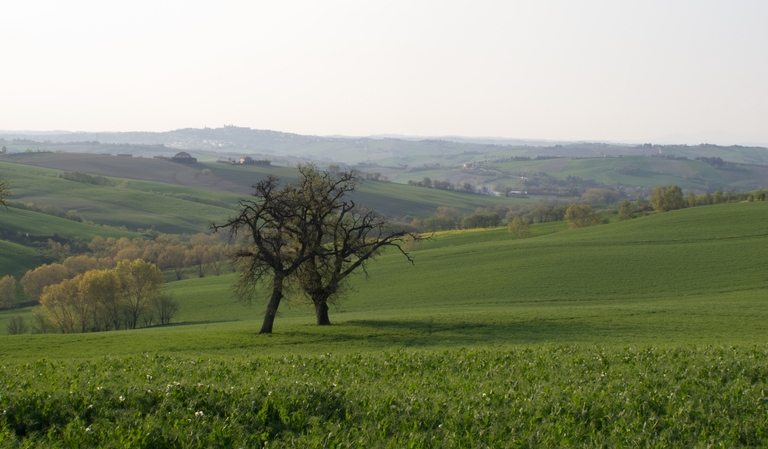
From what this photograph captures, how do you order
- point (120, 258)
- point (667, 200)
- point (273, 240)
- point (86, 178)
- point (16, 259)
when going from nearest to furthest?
point (273, 240) < point (16, 259) < point (120, 258) < point (667, 200) < point (86, 178)

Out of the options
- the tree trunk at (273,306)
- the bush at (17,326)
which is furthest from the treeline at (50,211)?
the tree trunk at (273,306)

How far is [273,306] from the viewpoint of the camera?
3247 centimetres

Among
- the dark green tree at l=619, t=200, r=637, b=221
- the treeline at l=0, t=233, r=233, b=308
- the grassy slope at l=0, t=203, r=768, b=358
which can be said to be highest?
the dark green tree at l=619, t=200, r=637, b=221

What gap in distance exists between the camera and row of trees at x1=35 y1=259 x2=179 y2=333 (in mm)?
63188

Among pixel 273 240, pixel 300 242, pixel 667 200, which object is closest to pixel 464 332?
pixel 300 242

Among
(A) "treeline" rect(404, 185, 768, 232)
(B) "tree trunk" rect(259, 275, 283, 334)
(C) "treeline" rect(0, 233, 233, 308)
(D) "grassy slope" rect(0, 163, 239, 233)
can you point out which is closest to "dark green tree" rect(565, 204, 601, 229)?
(A) "treeline" rect(404, 185, 768, 232)

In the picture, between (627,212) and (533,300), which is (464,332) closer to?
(533,300)

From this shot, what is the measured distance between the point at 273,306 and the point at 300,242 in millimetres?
3932

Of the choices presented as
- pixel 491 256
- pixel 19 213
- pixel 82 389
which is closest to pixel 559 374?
pixel 82 389

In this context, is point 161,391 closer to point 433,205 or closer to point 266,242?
point 266,242

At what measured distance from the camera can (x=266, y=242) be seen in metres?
33.3

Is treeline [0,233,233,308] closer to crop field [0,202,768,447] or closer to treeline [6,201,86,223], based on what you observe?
treeline [6,201,86,223]

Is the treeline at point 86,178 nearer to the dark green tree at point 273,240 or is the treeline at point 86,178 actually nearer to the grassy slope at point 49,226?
the grassy slope at point 49,226

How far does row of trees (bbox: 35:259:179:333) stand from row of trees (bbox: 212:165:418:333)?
33.4 meters
